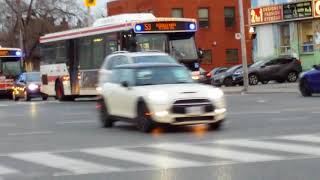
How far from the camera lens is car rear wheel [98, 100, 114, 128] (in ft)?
60.1

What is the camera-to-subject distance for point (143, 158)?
11.8m

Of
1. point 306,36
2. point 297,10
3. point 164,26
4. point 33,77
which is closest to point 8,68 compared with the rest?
point 33,77

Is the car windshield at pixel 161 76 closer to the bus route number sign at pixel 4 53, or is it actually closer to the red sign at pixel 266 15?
the bus route number sign at pixel 4 53

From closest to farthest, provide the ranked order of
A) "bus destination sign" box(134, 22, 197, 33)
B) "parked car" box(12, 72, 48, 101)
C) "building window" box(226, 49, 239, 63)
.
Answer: "bus destination sign" box(134, 22, 197, 33) → "parked car" box(12, 72, 48, 101) → "building window" box(226, 49, 239, 63)

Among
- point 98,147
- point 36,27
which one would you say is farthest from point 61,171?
point 36,27

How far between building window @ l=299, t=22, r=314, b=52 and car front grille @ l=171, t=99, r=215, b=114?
1356 inches

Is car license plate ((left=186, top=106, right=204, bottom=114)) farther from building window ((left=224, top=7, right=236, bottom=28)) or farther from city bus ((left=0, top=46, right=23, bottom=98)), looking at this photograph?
building window ((left=224, top=7, right=236, bottom=28))

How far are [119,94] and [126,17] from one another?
12646 mm

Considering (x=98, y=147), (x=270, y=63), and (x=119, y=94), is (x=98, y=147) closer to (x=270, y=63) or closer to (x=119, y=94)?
(x=119, y=94)

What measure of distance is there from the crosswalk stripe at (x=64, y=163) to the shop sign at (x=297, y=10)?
37673 millimetres

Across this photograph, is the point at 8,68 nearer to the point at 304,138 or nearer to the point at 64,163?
the point at 304,138

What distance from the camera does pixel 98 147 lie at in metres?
13.7

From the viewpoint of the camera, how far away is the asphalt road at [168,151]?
10.2 meters

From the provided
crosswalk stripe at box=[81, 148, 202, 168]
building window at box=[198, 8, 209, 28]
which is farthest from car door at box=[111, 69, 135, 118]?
building window at box=[198, 8, 209, 28]
